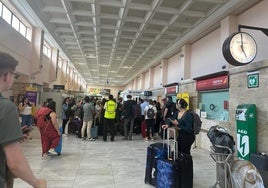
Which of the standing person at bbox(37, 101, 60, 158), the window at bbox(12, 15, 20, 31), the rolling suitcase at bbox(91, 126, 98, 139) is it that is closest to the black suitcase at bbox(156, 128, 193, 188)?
the standing person at bbox(37, 101, 60, 158)

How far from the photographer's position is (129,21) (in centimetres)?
948

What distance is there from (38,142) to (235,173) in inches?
250

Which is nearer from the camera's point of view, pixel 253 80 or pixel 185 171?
pixel 185 171

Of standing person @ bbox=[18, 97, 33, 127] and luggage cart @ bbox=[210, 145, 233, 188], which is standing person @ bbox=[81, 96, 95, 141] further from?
luggage cart @ bbox=[210, 145, 233, 188]

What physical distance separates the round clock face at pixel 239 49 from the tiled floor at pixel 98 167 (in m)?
2.33

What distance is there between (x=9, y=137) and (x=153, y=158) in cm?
325

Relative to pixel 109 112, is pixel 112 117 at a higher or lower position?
lower

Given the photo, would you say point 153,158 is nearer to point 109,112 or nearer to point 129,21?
point 109,112

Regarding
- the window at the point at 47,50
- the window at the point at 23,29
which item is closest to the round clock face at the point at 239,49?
the window at the point at 23,29

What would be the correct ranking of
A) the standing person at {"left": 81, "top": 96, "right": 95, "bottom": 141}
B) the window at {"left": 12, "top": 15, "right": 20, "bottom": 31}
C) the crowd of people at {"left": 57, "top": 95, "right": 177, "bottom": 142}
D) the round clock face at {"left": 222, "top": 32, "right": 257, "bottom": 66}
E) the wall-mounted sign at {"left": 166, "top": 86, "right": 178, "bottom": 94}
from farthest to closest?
the wall-mounted sign at {"left": 166, "top": 86, "right": 178, "bottom": 94}, the window at {"left": 12, "top": 15, "right": 20, "bottom": 31}, the crowd of people at {"left": 57, "top": 95, "right": 177, "bottom": 142}, the standing person at {"left": 81, "top": 96, "right": 95, "bottom": 141}, the round clock face at {"left": 222, "top": 32, "right": 257, "bottom": 66}

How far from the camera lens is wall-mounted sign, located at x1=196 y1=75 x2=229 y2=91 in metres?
7.04

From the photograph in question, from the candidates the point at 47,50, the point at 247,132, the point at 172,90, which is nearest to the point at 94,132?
the point at 172,90

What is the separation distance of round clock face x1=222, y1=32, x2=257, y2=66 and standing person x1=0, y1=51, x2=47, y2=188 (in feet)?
15.4

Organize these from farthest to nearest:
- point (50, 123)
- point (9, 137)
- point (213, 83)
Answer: point (213, 83)
point (50, 123)
point (9, 137)
